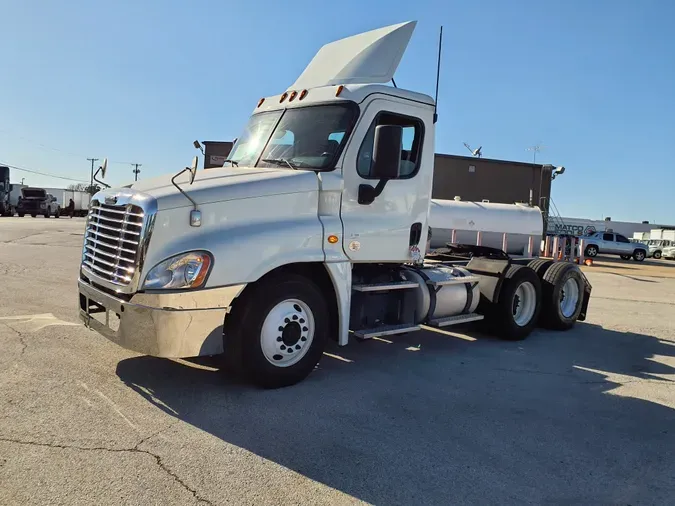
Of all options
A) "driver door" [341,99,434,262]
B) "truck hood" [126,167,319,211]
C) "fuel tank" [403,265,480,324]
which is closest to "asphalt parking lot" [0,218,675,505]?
"fuel tank" [403,265,480,324]

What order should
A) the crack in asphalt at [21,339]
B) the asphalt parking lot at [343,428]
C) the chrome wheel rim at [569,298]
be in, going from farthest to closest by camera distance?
the chrome wheel rim at [569,298] → the crack in asphalt at [21,339] → the asphalt parking lot at [343,428]

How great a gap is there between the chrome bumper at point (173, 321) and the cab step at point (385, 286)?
149 centimetres

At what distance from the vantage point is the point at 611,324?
9.52m

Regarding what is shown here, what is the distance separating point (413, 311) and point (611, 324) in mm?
5125

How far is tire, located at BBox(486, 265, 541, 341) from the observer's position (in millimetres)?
7590

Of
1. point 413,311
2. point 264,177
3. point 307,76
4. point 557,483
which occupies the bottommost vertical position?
point 557,483

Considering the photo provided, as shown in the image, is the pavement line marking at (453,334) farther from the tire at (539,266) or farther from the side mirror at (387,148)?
the side mirror at (387,148)

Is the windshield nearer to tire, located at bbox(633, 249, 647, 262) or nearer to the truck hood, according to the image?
the truck hood

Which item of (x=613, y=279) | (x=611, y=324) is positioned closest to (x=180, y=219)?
(x=611, y=324)

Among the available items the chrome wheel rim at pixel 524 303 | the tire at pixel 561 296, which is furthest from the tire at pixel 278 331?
the tire at pixel 561 296

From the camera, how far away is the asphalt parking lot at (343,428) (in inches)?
132

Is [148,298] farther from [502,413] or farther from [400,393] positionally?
[502,413]

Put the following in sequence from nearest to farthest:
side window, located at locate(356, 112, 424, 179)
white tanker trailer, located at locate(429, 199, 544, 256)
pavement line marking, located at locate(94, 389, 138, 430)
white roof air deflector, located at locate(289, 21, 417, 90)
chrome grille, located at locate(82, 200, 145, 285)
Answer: pavement line marking, located at locate(94, 389, 138, 430)
chrome grille, located at locate(82, 200, 145, 285)
side window, located at locate(356, 112, 424, 179)
white roof air deflector, located at locate(289, 21, 417, 90)
white tanker trailer, located at locate(429, 199, 544, 256)

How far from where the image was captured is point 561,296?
8680 millimetres
